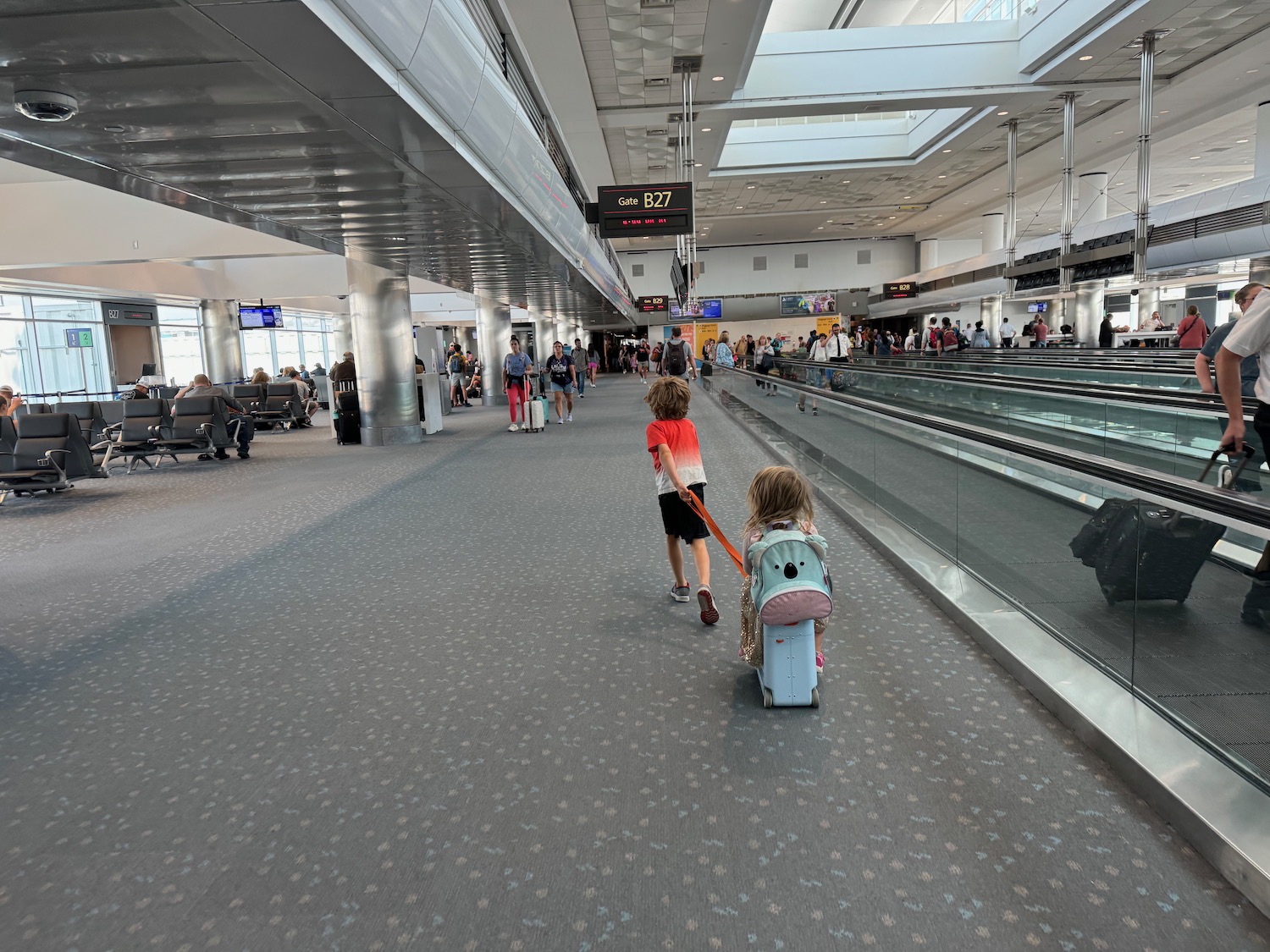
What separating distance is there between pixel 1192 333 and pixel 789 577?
50.1ft

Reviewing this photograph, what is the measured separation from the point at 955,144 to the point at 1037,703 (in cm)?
2470

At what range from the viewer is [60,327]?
27.5 meters

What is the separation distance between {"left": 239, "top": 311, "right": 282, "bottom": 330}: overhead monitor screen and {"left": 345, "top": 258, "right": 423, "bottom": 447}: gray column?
15987 mm

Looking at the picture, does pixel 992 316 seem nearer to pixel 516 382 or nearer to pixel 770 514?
pixel 516 382

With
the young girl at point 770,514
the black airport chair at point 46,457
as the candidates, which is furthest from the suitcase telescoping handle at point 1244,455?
the black airport chair at point 46,457

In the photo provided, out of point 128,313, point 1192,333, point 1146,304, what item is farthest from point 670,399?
point 1146,304

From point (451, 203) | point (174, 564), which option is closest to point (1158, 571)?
point (174, 564)

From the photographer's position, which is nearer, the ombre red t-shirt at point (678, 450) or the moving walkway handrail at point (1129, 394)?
the ombre red t-shirt at point (678, 450)

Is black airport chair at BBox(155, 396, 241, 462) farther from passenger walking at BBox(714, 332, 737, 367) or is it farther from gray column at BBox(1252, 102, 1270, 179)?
gray column at BBox(1252, 102, 1270, 179)

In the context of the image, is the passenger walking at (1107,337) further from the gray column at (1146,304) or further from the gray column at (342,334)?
the gray column at (342,334)

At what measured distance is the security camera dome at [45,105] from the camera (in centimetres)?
588

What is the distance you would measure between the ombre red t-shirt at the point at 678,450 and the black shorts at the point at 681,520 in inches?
2.4

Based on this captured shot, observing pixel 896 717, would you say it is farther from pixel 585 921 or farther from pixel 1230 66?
pixel 1230 66

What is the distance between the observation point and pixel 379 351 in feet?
55.2
